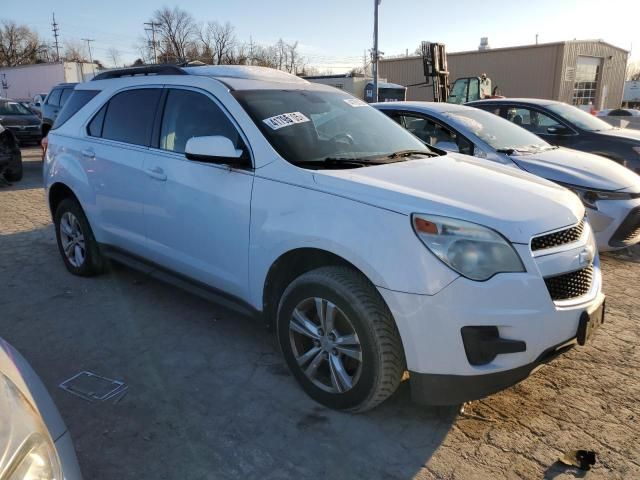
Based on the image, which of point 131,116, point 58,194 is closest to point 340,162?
point 131,116

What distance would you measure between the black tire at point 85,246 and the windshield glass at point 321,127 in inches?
86.9

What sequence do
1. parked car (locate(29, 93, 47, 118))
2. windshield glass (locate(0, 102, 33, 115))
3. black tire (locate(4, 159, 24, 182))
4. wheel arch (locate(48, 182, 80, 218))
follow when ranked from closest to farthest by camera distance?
wheel arch (locate(48, 182, 80, 218))
black tire (locate(4, 159, 24, 182))
windshield glass (locate(0, 102, 33, 115))
parked car (locate(29, 93, 47, 118))

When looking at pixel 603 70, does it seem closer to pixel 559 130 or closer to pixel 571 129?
pixel 571 129

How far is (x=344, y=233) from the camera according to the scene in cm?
258

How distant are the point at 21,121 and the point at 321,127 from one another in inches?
652

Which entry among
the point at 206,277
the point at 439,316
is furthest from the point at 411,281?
the point at 206,277

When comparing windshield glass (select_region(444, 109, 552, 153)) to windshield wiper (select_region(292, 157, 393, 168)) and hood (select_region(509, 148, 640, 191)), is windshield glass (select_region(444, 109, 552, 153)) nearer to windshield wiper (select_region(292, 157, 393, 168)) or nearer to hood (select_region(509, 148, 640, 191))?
hood (select_region(509, 148, 640, 191))

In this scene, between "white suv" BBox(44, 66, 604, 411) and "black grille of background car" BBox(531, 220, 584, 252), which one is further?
"black grille of background car" BBox(531, 220, 584, 252)

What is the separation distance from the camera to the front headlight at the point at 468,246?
236 cm

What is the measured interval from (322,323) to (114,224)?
2324 millimetres

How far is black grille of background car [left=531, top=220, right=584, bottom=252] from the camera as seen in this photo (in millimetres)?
2484

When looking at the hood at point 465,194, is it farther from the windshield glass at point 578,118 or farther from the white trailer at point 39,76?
the white trailer at point 39,76

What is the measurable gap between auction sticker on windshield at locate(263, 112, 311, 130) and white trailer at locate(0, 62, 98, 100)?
37958 millimetres

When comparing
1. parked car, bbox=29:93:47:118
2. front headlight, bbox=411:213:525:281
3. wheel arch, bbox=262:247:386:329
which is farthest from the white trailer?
front headlight, bbox=411:213:525:281
